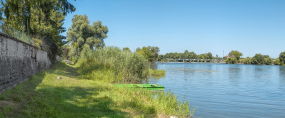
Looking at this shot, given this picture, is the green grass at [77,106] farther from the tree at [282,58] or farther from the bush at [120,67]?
the tree at [282,58]

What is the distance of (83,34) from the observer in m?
43.1

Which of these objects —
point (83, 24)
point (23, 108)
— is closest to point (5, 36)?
point (23, 108)

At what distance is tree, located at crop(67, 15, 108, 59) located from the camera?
138ft

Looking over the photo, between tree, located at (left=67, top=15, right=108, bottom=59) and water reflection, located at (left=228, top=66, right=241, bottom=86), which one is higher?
tree, located at (left=67, top=15, right=108, bottom=59)

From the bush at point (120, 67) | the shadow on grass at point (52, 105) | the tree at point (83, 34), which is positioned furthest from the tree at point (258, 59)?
the shadow on grass at point (52, 105)

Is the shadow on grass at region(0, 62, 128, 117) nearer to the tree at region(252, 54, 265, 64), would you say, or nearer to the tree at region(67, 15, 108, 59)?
the tree at region(67, 15, 108, 59)

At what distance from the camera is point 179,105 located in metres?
9.83

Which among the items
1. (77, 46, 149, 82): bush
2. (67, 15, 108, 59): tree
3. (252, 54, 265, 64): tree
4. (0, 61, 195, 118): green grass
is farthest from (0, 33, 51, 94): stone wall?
(252, 54, 265, 64): tree

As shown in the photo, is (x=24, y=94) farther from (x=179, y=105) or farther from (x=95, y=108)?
(x=179, y=105)

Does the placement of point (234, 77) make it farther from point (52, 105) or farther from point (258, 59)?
point (258, 59)

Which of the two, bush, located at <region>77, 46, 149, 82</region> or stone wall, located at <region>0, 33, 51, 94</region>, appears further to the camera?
bush, located at <region>77, 46, 149, 82</region>

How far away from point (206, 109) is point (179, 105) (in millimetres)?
3592

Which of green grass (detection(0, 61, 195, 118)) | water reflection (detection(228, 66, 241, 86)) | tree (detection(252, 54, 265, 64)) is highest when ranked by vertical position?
tree (detection(252, 54, 265, 64))

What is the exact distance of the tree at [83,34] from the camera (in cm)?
4203
